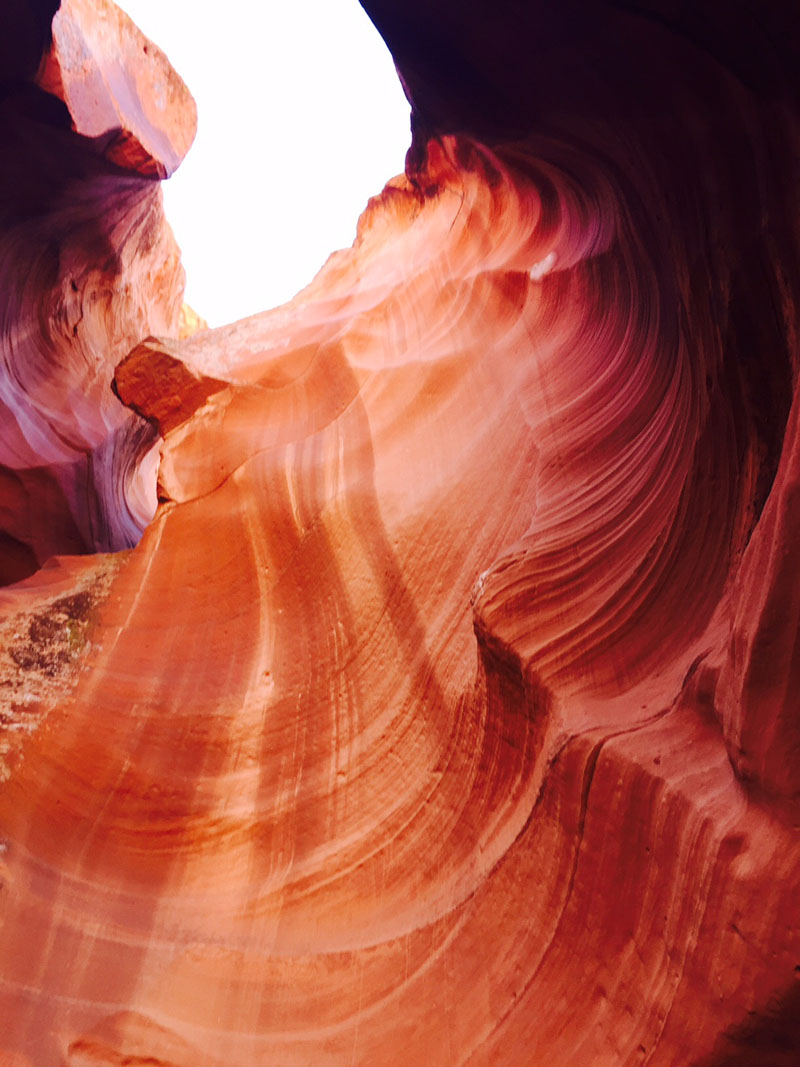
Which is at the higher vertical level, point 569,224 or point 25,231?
point 25,231

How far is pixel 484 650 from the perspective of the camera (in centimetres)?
330

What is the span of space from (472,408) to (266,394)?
5.83ft

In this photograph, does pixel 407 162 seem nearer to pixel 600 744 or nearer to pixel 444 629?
pixel 444 629

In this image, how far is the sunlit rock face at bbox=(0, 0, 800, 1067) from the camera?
229cm

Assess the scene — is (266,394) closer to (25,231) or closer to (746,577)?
(746,577)

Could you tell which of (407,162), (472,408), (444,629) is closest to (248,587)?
(444,629)

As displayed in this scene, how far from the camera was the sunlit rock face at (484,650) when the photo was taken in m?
2.29

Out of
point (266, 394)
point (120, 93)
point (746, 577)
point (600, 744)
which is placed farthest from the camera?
point (120, 93)

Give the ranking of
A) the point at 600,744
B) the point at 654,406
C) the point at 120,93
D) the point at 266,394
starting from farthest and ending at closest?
1. the point at 120,93
2. the point at 266,394
3. the point at 654,406
4. the point at 600,744

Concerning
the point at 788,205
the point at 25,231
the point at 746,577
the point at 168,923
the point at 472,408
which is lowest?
the point at 168,923

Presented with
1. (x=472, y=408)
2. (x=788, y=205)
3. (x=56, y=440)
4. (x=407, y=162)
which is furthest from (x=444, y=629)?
(x=56, y=440)

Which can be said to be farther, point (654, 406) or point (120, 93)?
point (120, 93)

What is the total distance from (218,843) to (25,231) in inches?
297

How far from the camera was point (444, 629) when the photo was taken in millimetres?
3779
